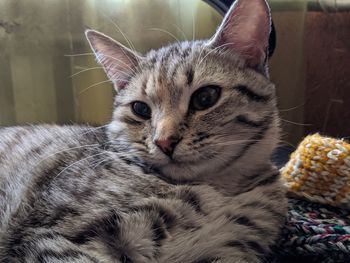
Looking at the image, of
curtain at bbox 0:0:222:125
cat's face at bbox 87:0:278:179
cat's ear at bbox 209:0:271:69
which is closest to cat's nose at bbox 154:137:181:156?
cat's face at bbox 87:0:278:179

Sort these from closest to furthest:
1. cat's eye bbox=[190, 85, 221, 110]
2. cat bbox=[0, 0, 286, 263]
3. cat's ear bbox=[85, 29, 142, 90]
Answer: cat bbox=[0, 0, 286, 263]
cat's eye bbox=[190, 85, 221, 110]
cat's ear bbox=[85, 29, 142, 90]

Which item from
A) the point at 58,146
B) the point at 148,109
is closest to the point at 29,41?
the point at 58,146

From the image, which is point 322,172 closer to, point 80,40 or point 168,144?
point 168,144

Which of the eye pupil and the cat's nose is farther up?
the eye pupil

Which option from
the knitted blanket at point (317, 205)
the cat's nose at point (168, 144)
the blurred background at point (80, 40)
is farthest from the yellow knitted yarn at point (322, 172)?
the blurred background at point (80, 40)

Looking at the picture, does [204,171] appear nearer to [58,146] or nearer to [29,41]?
[58,146]

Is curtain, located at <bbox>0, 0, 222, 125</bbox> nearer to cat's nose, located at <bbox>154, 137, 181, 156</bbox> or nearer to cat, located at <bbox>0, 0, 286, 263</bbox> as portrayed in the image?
cat, located at <bbox>0, 0, 286, 263</bbox>

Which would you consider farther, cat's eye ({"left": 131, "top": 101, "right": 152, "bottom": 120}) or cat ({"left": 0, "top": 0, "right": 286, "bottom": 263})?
cat's eye ({"left": 131, "top": 101, "right": 152, "bottom": 120})
